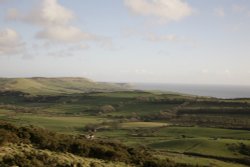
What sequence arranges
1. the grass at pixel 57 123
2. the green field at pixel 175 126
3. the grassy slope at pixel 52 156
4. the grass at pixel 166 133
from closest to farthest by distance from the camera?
1. the grassy slope at pixel 52 156
2. the green field at pixel 175 126
3. the grass at pixel 166 133
4. the grass at pixel 57 123

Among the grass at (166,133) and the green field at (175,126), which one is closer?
the green field at (175,126)

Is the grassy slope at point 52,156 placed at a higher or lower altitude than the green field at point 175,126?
higher

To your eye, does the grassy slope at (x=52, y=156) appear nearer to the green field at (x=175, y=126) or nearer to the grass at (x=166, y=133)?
the green field at (x=175, y=126)

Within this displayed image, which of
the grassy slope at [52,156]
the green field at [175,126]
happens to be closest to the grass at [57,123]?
the green field at [175,126]

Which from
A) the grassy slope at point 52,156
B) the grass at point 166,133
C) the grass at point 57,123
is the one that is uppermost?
the grassy slope at point 52,156

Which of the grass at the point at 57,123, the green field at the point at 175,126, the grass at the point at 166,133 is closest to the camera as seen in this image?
the green field at the point at 175,126

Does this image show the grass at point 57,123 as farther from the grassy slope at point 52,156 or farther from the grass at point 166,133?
the grassy slope at point 52,156

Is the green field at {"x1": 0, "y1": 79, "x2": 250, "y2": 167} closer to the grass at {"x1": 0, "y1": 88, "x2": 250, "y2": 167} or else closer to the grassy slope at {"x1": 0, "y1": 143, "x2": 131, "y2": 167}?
the grass at {"x1": 0, "y1": 88, "x2": 250, "y2": 167}

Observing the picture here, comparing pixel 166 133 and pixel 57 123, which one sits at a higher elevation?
pixel 166 133

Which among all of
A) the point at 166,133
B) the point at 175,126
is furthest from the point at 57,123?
the point at 166,133

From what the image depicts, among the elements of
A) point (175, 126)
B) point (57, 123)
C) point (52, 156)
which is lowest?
point (57, 123)

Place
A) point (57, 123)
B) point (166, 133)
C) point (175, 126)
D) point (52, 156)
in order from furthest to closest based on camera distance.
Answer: point (57, 123) < point (175, 126) < point (166, 133) < point (52, 156)

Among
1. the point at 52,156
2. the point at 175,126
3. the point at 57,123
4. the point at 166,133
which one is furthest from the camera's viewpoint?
the point at 57,123

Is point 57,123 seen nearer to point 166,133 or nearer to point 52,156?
point 166,133
